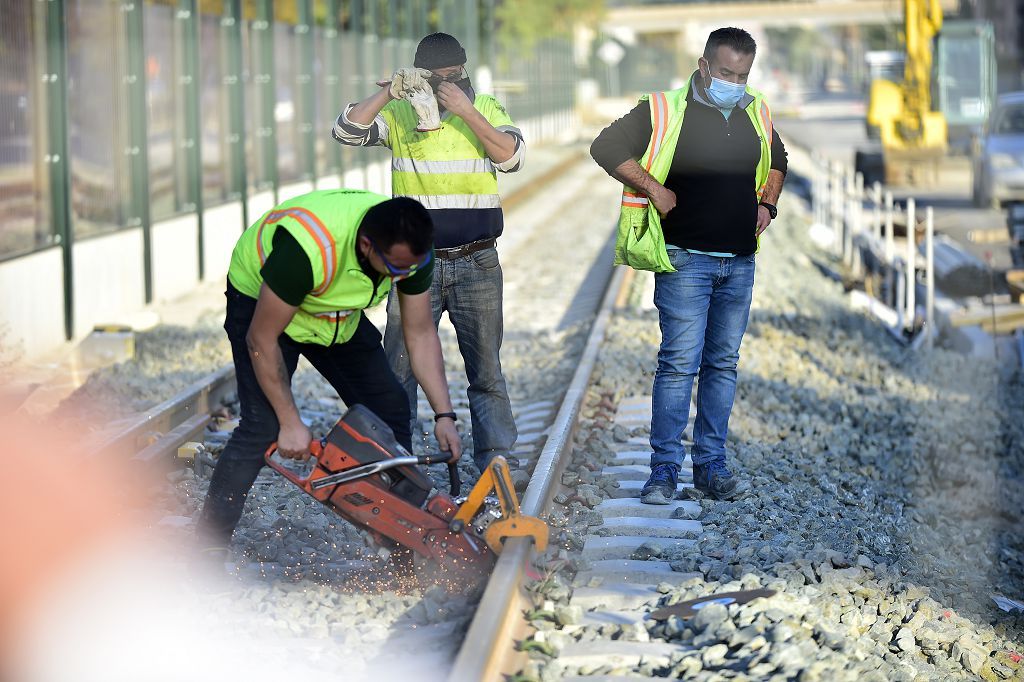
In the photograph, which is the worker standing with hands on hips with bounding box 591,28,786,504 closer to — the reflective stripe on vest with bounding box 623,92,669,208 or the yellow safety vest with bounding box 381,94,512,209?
the reflective stripe on vest with bounding box 623,92,669,208

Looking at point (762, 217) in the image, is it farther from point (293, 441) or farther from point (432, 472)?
point (293, 441)

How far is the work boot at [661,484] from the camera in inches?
267

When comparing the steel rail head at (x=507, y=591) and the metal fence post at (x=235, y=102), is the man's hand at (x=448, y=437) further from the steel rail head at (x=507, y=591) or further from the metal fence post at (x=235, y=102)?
the metal fence post at (x=235, y=102)

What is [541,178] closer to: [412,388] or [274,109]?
[274,109]

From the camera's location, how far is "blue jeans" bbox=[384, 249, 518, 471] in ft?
22.4

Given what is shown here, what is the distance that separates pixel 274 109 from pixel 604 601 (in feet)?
50.8

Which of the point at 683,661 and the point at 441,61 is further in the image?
the point at 441,61

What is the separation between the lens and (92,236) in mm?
13375

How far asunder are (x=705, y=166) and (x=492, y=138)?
94cm

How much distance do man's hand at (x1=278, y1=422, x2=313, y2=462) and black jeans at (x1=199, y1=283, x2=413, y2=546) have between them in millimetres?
206

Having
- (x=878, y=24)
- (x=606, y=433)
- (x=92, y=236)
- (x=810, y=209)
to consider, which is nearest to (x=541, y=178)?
(x=810, y=209)

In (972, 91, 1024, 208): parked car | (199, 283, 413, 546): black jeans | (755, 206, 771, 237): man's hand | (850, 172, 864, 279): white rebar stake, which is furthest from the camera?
(972, 91, 1024, 208): parked car

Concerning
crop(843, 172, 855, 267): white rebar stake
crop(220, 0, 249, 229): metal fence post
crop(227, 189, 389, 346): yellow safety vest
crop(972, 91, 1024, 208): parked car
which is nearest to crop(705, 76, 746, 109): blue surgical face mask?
crop(227, 189, 389, 346): yellow safety vest

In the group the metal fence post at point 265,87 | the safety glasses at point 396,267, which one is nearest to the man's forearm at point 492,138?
the safety glasses at point 396,267
